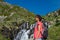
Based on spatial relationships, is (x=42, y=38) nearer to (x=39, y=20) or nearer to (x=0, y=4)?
(x=39, y=20)

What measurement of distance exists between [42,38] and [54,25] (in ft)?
77.1

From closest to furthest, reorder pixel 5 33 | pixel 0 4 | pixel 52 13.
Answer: pixel 5 33 < pixel 52 13 < pixel 0 4

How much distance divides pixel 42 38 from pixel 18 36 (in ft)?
74.3

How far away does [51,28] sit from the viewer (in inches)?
1469

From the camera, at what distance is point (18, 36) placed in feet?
124

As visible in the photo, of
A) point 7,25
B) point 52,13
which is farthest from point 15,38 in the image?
point 52,13

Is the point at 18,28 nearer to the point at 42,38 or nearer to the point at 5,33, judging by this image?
the point at 5,33

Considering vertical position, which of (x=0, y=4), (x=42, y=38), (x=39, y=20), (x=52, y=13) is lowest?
(x=42, y=38)

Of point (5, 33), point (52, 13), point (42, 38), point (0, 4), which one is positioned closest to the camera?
point (42, 38)

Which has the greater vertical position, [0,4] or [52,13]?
[0,4]

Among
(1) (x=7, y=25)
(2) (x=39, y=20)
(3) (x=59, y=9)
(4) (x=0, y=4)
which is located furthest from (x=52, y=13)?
(2) (x=39, y=20)

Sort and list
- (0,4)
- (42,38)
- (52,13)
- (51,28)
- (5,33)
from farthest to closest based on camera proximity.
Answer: (0,4) < (52,13) < (5,33) < (51,28) < (42,38)

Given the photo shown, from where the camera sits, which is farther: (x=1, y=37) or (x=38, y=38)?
(x=1, y=37)

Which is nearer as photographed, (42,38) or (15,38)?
(42,38)
